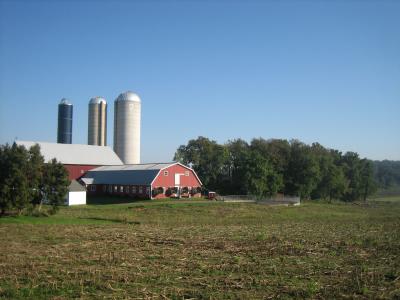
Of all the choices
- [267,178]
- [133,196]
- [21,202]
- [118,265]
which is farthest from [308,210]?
[118,265]

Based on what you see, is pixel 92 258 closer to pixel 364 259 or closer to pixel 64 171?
pixel 364 259

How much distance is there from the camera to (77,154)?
73.8 metres

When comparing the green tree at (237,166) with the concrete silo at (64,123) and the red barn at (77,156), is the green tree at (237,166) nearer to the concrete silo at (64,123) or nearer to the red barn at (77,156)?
the red barn at (77,156)

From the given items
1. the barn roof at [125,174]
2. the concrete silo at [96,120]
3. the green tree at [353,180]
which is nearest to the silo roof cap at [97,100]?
the concrete silo at [96,120]

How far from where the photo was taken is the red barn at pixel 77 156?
70.5 meters

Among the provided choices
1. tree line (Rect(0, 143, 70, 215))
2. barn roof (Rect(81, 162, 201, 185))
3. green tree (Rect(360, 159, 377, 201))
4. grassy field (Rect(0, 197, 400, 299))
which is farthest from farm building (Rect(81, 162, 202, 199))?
green tree (Rect(360, 159, 377, 201))

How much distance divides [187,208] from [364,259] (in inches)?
1261

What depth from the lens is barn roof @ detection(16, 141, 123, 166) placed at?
70456mm

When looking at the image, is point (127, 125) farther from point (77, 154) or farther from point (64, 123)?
point (64, 123)

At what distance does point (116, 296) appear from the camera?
1128 centimetres

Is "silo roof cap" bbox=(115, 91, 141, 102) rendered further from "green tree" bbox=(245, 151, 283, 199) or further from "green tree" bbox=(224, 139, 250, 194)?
"green tree" bbox=(245, 151, 283, 199)

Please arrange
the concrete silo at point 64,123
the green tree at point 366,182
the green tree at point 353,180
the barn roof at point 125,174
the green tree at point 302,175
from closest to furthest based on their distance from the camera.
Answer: the barn roof at point 125,174 → the green tree at point 302,175 → the concrete silo at point 64,123 → the green tree at point 353,180 → the green tree at point 366,182

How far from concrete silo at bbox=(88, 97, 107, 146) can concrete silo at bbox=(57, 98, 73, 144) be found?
4.14m

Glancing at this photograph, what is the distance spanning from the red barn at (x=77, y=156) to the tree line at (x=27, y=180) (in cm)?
3375
